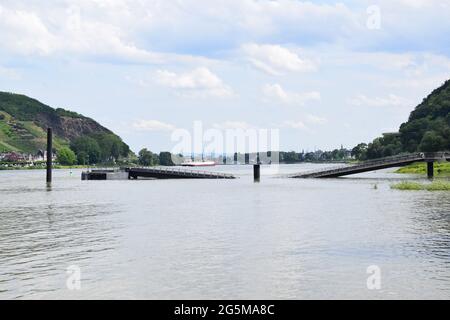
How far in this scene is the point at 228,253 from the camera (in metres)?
Answer: 35.6

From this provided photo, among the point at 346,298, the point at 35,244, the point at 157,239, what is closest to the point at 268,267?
the point at 346,298

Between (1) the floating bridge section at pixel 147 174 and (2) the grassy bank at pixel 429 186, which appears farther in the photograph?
(1) the floating bridge section at pixel 147 174

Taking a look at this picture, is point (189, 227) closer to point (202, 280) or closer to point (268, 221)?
point (268, 221)

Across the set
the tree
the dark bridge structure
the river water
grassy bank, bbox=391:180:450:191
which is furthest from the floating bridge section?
the river water

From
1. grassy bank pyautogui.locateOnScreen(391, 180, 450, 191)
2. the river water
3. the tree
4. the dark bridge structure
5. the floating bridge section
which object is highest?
the tree

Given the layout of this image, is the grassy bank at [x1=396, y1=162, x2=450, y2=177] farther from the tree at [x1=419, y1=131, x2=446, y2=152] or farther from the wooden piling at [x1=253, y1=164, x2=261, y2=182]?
the wooden piling at [x1=253, y1=164, x2=261, y2=182]

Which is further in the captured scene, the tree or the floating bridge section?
the tree

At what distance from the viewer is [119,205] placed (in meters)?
74.3

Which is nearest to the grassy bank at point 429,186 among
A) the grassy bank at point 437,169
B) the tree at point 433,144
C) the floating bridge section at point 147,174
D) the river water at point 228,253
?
the river water at point 228,253

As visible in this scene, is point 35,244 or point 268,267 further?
point 35,244

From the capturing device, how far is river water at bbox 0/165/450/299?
2654 centimetres

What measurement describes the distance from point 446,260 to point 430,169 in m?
109

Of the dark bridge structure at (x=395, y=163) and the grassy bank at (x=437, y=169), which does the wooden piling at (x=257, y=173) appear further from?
the grassy bank at (x=437, y=169)

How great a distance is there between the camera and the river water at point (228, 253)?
2654cm
